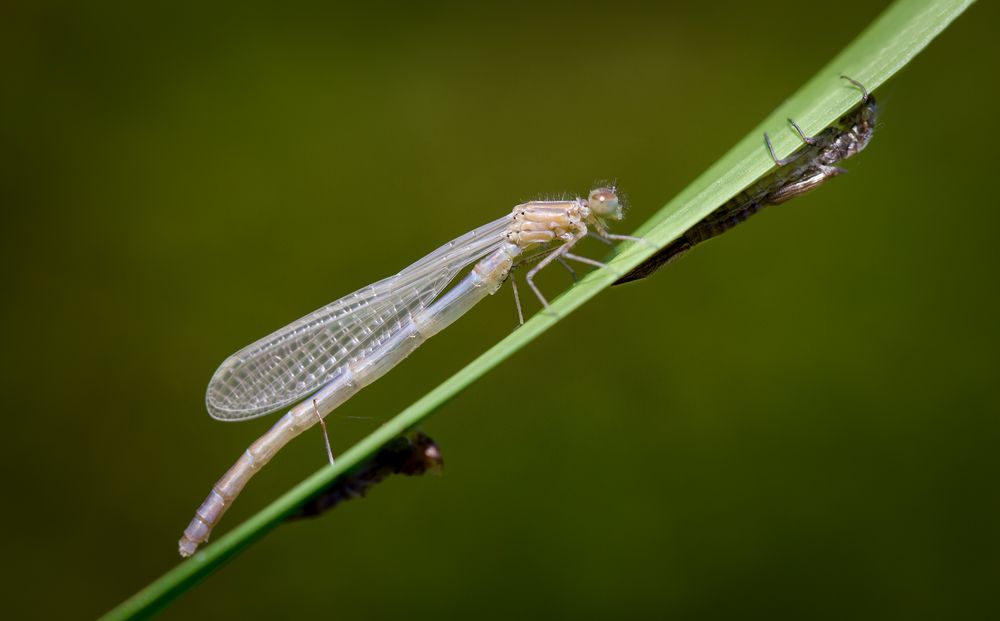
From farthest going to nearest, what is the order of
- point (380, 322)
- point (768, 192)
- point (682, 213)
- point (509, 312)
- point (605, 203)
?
point (509, 312) < point (380, 322) < point (605, 203) < point (768, 192) < point (682, 213)

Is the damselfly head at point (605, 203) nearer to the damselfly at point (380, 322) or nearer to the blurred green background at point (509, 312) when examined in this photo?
the damselfly at point (380, 322)

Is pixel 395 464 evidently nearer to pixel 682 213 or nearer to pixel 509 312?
pixel 682 213

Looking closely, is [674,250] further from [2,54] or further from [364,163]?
[2,54]

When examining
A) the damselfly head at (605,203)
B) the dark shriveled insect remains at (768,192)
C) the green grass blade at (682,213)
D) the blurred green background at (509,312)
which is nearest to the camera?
the green grass blade at (682,213)

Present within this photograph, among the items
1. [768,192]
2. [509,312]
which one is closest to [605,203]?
[768,192]

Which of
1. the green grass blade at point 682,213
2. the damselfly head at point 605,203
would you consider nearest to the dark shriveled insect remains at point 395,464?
the green grass blade at point 682,213

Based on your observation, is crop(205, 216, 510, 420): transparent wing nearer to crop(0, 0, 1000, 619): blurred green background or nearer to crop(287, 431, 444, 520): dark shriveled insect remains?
crop(287, 431, 444, 520): dark shriveled insect remains

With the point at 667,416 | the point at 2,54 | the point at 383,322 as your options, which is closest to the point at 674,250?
the point at 383,322
